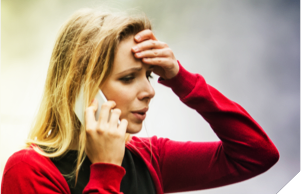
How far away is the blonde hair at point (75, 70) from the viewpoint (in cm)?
72

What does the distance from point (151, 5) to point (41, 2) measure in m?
0.74

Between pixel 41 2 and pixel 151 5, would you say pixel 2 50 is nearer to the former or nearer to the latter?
pixel 41 2

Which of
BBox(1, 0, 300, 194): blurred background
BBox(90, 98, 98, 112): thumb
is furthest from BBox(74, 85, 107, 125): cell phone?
BBox(1, 0, 300, 194): blurred background

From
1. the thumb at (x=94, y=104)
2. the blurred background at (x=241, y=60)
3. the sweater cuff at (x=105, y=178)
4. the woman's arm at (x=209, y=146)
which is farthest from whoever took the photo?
the blurred background at (x=241, y=60)

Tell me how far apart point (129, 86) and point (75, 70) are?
175 mm

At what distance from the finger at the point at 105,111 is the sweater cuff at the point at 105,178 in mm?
116

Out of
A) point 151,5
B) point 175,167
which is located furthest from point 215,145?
point 151,5

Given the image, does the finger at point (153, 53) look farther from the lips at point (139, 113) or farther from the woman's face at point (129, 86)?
the lips at point (139, 113)

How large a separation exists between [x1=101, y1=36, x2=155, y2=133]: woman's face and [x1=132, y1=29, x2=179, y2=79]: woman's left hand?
0.8 inches

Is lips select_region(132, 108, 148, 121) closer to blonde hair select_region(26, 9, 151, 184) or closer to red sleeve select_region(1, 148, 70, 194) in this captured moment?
blonde hair select_region(26, 9, 151, 184)

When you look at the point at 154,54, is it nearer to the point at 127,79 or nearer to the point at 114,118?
the point at 127,79

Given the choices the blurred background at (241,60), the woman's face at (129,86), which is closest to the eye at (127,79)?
the woman's face at (129,86)

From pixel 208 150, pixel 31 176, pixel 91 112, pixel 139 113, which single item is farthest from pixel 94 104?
pixel 208 150

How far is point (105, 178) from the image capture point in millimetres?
597
